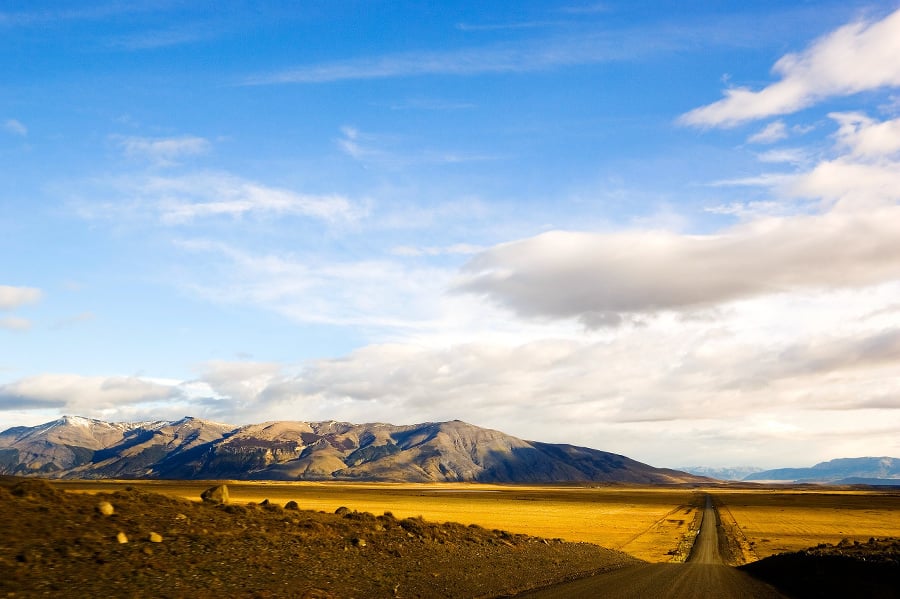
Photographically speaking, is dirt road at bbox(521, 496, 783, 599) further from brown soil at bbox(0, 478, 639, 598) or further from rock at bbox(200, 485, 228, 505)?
rock at bbox(200, 485, 228, 505)

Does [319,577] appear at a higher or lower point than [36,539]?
lower

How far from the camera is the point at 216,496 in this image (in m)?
34.3

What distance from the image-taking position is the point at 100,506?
24672mm

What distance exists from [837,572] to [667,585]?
9460mm

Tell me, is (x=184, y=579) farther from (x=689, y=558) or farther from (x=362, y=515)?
(x=689, y=558)

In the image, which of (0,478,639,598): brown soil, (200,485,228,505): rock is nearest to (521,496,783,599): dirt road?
(0,478,639,598): brown soil

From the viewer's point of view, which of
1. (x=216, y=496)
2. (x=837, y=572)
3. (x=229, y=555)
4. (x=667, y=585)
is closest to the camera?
(x=229, y=555)

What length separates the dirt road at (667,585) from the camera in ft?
76.8

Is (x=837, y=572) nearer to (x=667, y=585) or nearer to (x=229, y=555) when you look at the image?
(x=667, y=585)

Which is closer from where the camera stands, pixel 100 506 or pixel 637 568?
pixel 100 506

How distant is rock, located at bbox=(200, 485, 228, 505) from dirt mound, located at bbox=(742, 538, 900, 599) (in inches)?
1091

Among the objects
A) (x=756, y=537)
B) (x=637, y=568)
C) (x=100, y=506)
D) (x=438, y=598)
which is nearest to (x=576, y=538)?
(x=756, y=537)

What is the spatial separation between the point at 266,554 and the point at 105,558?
6372 millimetres

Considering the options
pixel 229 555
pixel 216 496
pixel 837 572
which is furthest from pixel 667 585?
pixel 216 496
